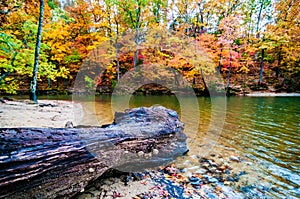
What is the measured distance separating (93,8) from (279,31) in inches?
831

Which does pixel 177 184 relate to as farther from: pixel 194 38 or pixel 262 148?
pixel 194 38

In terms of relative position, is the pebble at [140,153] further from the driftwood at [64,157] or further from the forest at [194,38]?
the forest at [194,38]

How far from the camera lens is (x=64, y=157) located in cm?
201

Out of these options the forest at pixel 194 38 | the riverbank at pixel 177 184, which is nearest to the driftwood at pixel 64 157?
the riverbank at pixel 177 184

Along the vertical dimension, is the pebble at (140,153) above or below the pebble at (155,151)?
above

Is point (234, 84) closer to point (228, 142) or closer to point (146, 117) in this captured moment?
point (228, 142)

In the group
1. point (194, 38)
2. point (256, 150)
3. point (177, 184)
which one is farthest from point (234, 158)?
point (194, 38)

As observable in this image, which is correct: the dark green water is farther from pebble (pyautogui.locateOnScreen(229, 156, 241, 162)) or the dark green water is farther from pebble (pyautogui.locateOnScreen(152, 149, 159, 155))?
pebble (pyautogui.locateOnScreen(152, 149, 159, 155))

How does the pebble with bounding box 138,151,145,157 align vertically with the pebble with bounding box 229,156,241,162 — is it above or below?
above

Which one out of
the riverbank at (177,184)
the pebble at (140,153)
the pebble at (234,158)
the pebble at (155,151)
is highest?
the pebble at (140,153)

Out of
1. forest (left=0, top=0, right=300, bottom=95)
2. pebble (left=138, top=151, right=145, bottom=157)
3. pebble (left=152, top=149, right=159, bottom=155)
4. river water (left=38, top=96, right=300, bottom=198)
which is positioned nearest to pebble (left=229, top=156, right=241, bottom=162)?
river water (left=38, top=96, right=300, bottom=198)

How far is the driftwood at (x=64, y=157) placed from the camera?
66.6 inches

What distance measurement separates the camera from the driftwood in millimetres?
1691

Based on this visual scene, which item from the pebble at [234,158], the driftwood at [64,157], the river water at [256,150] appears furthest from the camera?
the pebble at [234,158]
